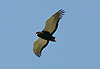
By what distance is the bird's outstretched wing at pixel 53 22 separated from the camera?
181ft

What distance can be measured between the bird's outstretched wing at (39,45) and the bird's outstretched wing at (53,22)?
2.02m

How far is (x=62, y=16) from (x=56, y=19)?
634 mm

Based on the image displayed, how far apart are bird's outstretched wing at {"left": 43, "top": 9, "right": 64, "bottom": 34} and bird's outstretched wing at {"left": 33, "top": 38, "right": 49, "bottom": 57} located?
2018 mm

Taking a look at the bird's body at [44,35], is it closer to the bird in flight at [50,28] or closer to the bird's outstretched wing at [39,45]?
the bird in flight at [50,28]

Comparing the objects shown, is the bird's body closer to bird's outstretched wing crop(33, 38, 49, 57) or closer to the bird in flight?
the bird in flight

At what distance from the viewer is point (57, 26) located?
55.6m

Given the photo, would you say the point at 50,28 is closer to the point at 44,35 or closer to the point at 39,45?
the point at 44,35

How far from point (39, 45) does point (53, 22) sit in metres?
3.70

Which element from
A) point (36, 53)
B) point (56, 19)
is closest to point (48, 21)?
point (56, 19)

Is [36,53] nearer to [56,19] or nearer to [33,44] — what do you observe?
[33,44]

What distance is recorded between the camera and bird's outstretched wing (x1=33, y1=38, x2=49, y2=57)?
5753cm

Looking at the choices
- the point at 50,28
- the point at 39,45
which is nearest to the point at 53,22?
the point at 50,28

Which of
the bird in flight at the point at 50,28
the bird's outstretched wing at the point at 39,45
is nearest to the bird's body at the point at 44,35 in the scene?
the bird in flight at the point at 50,28

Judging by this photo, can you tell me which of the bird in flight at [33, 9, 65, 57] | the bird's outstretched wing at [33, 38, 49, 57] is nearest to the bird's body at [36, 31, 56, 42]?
the bird in flight at [33, 9, 65, 57]
